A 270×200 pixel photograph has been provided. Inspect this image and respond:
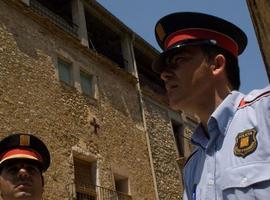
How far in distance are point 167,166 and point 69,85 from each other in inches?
189

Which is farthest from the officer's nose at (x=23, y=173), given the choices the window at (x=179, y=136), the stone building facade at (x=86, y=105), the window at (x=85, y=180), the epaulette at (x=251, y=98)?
the window at (x=179, y=136)

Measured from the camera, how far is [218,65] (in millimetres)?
2209

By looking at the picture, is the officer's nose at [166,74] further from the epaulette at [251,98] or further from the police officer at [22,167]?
the police officer at [22,167]

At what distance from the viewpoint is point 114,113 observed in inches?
525

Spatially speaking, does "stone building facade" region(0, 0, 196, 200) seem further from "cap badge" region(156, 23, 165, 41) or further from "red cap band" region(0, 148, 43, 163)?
"cap badge" region(156, 23, 165, 41)

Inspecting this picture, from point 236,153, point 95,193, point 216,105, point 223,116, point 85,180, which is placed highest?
point 85,180

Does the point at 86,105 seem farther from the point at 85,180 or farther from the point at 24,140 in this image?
the point at 24,140

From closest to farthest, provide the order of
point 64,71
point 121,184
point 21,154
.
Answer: point 21,154 < point 64,71 < point 121,184

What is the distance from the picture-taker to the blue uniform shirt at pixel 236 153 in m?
1.73

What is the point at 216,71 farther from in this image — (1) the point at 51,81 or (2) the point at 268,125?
(1) the point at 51,81

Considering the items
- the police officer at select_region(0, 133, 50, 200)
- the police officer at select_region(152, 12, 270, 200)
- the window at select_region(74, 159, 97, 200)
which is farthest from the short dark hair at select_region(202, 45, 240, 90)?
the window at select_region(74, 159, 97, 200)

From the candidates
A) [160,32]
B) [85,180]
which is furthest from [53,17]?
[160,32]

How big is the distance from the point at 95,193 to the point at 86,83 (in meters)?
3.29

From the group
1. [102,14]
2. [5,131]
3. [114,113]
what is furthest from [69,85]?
[102,14]
